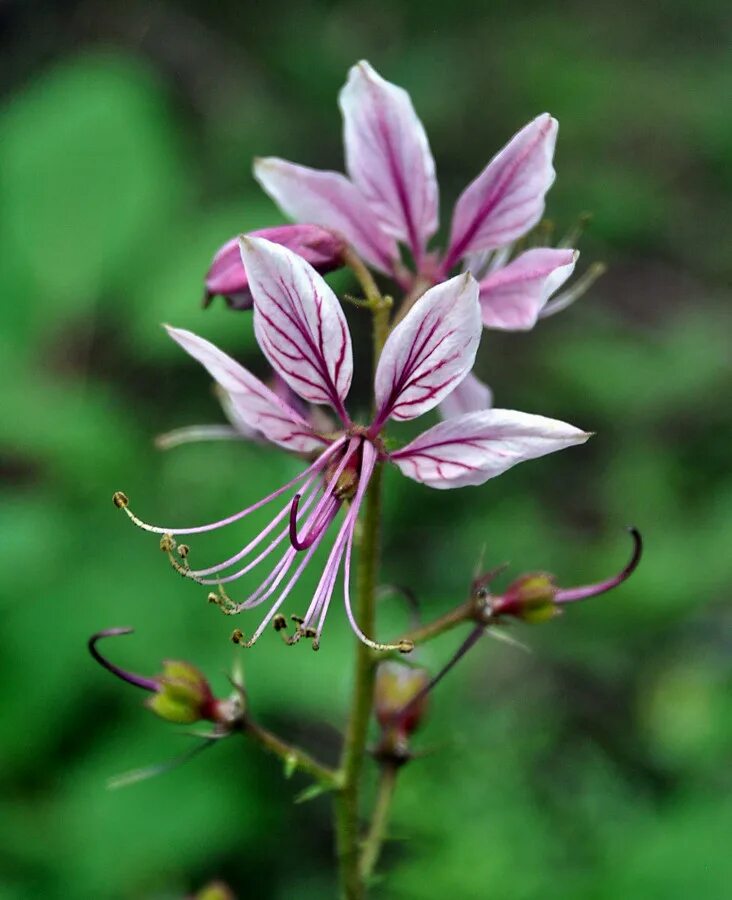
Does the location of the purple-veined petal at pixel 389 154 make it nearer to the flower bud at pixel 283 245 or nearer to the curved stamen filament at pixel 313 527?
the flower bud at pixel 283 245

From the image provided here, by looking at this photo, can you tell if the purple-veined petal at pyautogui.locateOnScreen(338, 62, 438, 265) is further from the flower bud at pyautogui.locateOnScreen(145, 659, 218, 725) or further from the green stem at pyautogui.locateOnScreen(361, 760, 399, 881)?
the green stem at pyautogui.locateOnScreen(361, 760, 399, 881)

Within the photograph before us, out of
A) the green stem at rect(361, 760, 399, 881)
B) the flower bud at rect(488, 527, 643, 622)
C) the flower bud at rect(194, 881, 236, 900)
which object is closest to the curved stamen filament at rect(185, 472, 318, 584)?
the flower bud at rect(488, 527, 643, 622)

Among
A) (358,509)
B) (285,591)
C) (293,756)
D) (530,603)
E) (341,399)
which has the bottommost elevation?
(293,756)

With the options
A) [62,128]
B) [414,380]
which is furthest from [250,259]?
[62,128]

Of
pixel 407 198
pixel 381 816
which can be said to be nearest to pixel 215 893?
pixel 381 816

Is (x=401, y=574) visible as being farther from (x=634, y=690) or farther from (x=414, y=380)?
(x=414, y=380)

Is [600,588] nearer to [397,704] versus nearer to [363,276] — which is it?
[397,704]
